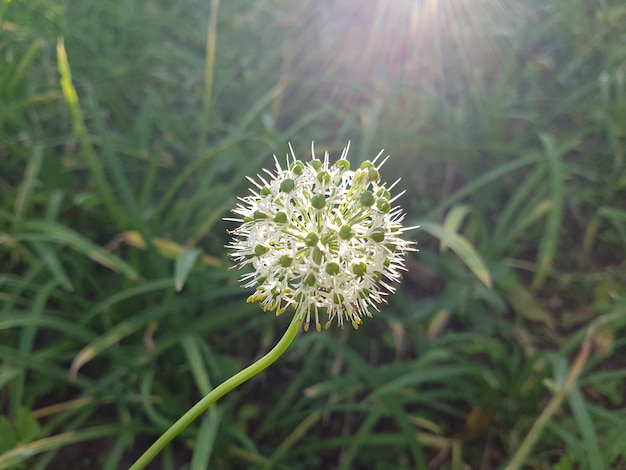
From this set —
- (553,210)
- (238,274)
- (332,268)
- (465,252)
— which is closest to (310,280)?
(332,268)

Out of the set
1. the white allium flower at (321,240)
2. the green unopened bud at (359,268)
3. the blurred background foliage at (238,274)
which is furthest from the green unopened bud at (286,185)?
the blurred background foliage at (238,274)

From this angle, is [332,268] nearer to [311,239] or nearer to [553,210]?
[311,239]

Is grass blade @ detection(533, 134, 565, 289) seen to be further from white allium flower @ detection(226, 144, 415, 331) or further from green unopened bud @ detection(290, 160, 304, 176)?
green unopened bud @ detection(290, 160, 304, 176)

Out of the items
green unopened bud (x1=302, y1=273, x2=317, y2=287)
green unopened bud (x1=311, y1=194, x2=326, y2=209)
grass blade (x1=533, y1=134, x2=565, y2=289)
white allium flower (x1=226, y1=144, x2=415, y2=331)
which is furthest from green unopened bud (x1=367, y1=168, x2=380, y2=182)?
grass blade (x1=533, y1=134, x2=565, y2=289)

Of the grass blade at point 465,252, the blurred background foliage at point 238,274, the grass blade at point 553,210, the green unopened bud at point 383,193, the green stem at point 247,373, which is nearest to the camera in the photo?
the green stem at point 247,373

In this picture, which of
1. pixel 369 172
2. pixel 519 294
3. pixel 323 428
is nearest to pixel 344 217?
pixel 369 172

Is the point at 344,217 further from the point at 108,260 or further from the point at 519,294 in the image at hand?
the point at 519,294

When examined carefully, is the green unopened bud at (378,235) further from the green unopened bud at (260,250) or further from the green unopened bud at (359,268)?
the green unopened bud at (260,250)
